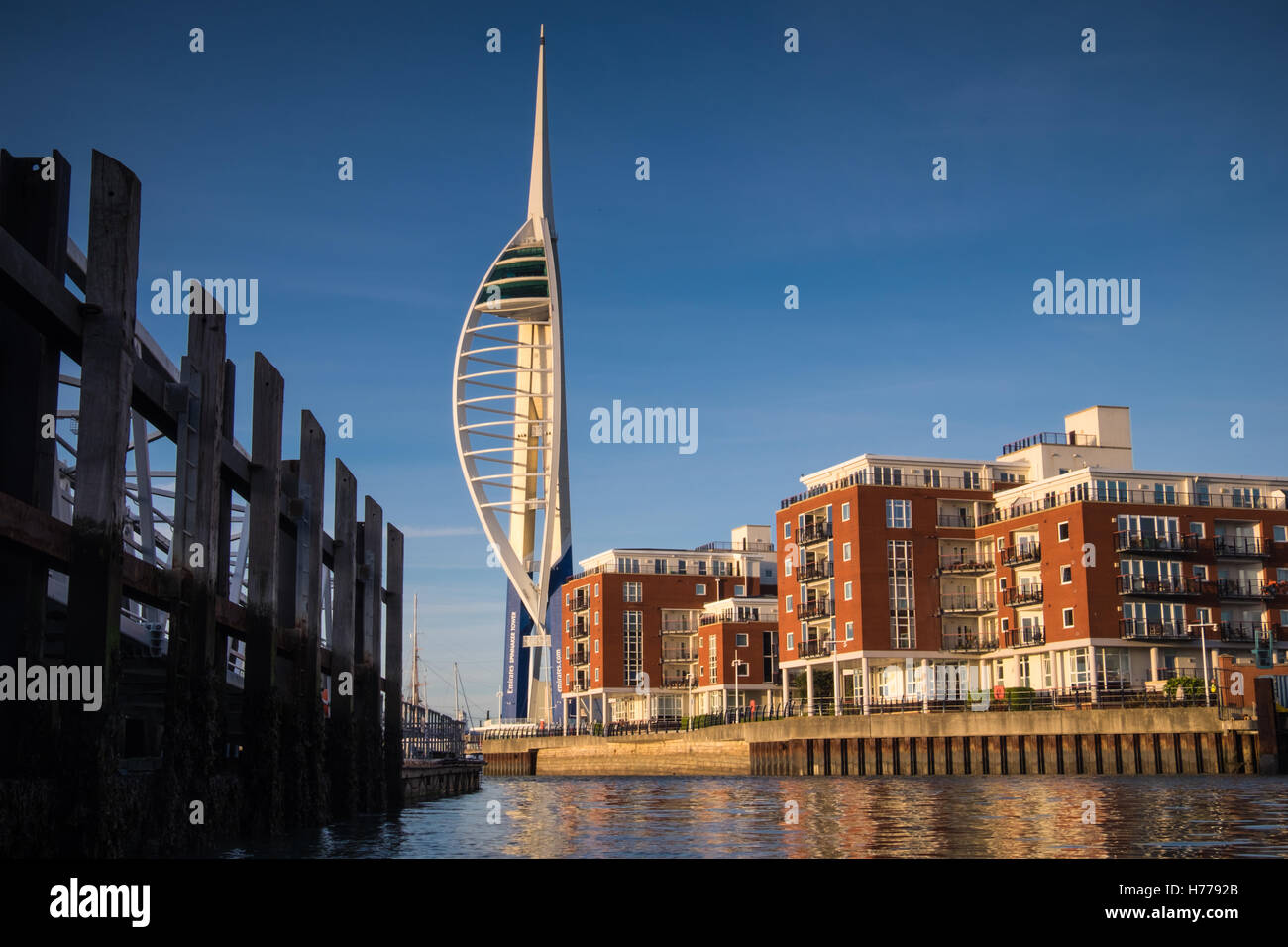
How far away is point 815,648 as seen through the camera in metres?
88.8

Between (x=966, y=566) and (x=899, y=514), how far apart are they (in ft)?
17.9

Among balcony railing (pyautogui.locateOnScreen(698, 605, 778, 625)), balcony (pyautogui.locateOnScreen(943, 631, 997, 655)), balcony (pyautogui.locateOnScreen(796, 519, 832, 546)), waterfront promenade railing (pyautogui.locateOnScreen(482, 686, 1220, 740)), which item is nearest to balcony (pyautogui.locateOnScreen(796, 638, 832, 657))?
waterfront promenade railing (pyautogui.locateOnScreen(482, 686, 1220, 740))

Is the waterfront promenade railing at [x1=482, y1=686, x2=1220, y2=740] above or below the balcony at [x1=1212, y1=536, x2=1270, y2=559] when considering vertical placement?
below

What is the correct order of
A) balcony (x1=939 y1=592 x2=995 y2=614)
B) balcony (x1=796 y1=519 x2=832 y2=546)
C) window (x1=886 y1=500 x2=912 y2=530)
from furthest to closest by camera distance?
1. balcony (x1=796 y1=519 x2=832 y2=546)
2. window (x1=886 y1=500 x2=912 y2=530)
3. balcony (x1=939 y1=592 x2=995 y2=614)

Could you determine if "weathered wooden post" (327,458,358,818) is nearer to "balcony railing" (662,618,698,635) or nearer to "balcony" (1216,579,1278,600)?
"balcony" (1216,579,1278,600)

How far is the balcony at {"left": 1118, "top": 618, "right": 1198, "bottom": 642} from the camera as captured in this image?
74.9 metres

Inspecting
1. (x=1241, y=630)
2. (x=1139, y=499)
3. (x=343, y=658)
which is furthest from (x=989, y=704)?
(x=343, y=658)

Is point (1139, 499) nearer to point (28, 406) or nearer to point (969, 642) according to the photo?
point (969, 642)

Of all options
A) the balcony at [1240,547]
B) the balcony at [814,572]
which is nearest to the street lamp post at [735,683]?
the balcony at [814,572]

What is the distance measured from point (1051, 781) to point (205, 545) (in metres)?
38.0

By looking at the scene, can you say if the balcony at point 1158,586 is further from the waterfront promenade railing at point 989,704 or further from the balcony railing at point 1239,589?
the waterfront promenade railing at point 989,704

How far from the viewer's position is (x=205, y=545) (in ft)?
60.0

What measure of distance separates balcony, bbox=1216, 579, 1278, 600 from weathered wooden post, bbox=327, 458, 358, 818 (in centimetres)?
6231
